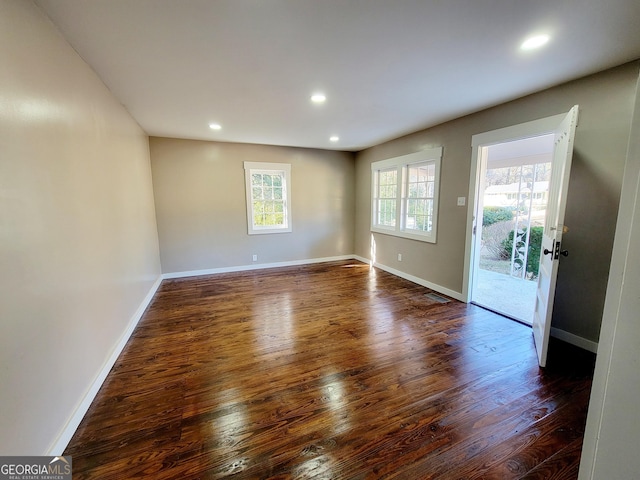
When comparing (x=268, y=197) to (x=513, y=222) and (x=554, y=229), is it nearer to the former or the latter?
(x=554, y=229)

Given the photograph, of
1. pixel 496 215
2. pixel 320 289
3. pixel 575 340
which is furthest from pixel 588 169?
pixel 496 215

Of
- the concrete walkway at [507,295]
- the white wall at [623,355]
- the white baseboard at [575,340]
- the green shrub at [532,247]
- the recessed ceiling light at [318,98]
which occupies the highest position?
the recessed ceiling light at [318,98]

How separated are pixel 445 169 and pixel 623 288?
359 centimetres

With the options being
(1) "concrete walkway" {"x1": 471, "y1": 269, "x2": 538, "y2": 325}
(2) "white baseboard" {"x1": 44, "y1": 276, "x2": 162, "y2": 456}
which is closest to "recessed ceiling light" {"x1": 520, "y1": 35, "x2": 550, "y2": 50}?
(1) "concrete walkway" {"x1": 471, "y1": 269, "x2": 538, "y2": 325}

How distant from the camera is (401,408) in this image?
1.79 meters

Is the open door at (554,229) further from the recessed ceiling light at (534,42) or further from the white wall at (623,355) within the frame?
the white wall at (623,355)

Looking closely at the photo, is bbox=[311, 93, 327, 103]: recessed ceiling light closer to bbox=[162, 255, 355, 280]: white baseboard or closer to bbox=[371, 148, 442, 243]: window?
Result: bbox=[371, 148, 442, 243]: window

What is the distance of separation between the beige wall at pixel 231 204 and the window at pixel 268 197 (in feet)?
0.37

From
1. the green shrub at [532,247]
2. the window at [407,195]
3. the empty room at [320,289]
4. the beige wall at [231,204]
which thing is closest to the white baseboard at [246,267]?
the beige wall at [231,204]

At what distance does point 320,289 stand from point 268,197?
2333 mm

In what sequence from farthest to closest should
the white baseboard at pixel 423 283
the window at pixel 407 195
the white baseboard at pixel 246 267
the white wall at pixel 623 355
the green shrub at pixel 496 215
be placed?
the green shrub at pixel 496 215 < the white baseboard at pixel 246 267 < the window at pixel 407 195 < the white baseboard at pixel 423 283 < the white wall at pixel 623 355

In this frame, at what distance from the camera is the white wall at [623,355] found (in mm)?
562

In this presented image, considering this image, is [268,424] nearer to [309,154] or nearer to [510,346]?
[510,346]

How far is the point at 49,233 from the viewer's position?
Answer: 147cm
